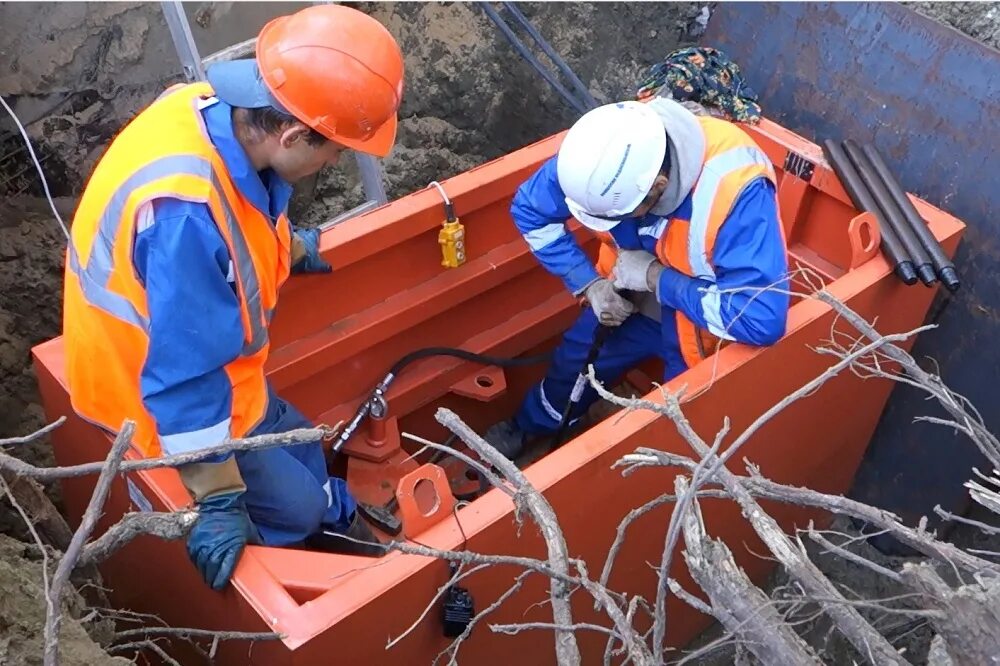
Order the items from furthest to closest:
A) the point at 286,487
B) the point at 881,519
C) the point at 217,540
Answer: the point at 286,487 → the point at 217,540 → the point at 881,519

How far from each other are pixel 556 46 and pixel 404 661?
3.40 metres

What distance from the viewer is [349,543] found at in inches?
124

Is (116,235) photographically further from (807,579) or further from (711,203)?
(711,203)

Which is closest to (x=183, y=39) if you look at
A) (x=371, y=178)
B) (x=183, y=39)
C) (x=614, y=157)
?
(x=183, y=39)

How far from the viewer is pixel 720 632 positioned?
394 centimetres

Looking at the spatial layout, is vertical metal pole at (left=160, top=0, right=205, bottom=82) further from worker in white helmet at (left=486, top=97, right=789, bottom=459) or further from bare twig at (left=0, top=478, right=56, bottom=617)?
bare twig at (left=0, top=478, right=56, bottom=617)

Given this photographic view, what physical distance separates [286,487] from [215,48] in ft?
6.87

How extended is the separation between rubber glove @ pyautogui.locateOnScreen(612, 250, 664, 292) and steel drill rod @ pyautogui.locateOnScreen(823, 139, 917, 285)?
2.58 ft

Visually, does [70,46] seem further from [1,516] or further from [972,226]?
[972,226]

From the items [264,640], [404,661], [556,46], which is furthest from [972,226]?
[264,640]

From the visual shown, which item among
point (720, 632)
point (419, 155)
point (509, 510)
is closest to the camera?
point (509, 510)

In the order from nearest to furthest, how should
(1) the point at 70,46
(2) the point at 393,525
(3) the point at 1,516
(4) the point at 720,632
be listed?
1. (3) the point at 1,516
2. (2) the point at 393,525
3. (1) the point at 70,46
4. (4) the point at 720,632

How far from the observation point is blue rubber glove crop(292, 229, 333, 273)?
306cm

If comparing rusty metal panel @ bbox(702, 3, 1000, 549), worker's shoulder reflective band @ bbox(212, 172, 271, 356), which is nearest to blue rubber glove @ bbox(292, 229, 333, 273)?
worker's shoulder reflective band @ bbox(212, 172, 271, 356)
